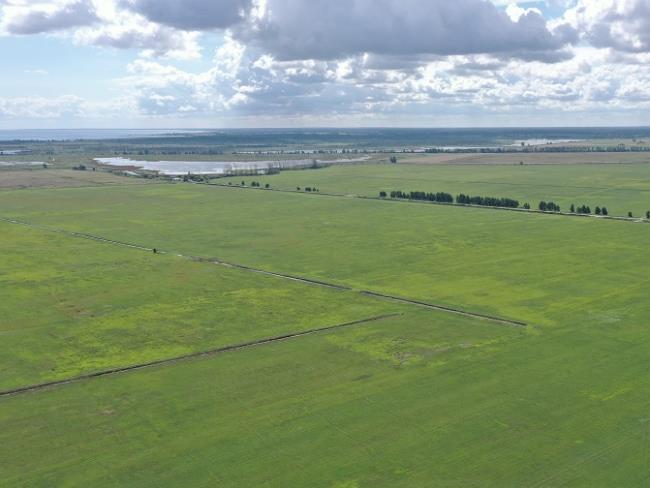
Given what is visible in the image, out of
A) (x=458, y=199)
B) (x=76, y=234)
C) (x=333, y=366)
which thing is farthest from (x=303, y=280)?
(x=458, y=199)

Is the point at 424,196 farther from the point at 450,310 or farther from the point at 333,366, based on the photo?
the point at 333,366

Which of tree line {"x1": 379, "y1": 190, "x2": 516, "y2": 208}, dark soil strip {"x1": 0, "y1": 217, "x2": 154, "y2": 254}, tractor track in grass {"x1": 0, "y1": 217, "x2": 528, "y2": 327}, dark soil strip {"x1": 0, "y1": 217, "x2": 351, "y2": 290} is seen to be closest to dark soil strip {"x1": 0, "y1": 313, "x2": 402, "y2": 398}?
tractor track in grass {"x1": 0, "y1": 217, "x2": 528, "y2": 327}

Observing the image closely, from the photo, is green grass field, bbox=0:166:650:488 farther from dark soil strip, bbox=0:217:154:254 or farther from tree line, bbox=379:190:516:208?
tree line, bbox=379:190:516:208

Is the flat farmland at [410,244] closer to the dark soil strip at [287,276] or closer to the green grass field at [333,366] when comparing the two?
the green grass field at [333,366]

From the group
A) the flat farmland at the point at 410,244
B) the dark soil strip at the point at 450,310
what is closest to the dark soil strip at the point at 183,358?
the dark soil strip at the point at 450,310

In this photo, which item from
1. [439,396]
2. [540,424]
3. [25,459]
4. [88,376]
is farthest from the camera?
[88,376]

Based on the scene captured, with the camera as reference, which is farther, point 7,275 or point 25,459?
point 7,275

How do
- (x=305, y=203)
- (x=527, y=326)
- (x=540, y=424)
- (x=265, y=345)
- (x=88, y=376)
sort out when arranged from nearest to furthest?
(x=540, y=424) < (x=88, y=376) < (x=265, y=345) < (x=527, y=326) < (x=305, y=203)

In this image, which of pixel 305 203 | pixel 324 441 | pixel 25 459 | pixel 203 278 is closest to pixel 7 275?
pixel 203 278

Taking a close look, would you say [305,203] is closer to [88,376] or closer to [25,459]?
[88,376]
